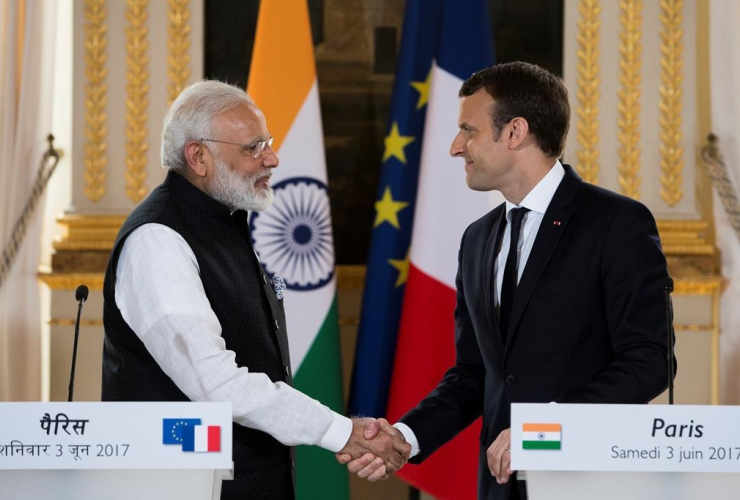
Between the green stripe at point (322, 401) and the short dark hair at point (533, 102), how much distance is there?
1.89 metres

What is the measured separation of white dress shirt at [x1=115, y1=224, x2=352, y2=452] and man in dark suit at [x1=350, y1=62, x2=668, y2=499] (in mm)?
329

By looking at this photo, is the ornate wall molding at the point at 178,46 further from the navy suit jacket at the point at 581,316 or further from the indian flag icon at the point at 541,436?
the indian flag icon at the point at 541,436

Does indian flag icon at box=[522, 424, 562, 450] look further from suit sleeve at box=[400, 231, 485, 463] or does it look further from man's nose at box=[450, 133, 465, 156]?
man's nose at box=[450, 133, 465, 156]

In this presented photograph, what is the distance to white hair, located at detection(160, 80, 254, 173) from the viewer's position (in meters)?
2.83

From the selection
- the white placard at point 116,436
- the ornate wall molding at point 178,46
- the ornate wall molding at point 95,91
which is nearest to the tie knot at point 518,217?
the white placard at point 116,436

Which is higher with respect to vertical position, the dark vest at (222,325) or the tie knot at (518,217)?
the tie knot at (518,217)

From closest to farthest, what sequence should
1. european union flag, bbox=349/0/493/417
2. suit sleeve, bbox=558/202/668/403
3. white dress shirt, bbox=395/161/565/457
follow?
suit sleeve, bbox=558/202/668/403
white dress shirt, bbox=395/161/565/457
european union flag, bbox=349/0/493/417

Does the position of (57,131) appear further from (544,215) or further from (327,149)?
(544,215)

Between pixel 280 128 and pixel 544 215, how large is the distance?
2100 millimetres

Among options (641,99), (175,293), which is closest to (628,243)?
(175,293)

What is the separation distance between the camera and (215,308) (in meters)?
2.66

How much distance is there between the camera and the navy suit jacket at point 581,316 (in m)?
2.52

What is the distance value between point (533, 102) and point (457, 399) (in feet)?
2.81

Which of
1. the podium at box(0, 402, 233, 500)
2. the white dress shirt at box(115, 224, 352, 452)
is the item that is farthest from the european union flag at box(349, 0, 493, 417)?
the podium at box(0, 402, 233, 500)
